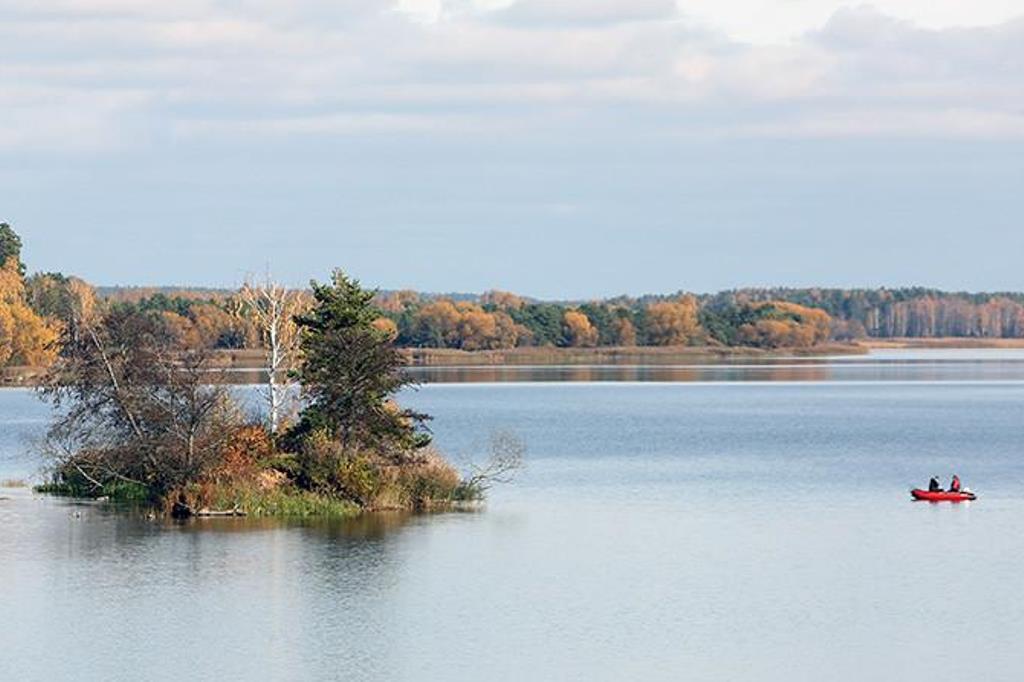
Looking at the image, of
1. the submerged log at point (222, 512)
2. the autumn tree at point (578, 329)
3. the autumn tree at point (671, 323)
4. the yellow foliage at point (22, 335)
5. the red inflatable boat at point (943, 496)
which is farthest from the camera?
the autumn tree at point (671, 323)

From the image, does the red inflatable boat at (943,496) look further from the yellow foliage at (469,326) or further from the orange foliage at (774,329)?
the orange foliage at (774,329)

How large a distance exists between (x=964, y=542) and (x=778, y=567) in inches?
233

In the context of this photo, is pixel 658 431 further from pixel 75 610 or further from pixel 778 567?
pixel 75 610

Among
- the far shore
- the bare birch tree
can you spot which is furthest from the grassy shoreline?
the bare birch tree

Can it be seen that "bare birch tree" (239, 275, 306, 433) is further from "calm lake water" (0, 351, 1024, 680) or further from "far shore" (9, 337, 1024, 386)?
"far shore" (9, 337, 1024, 386)

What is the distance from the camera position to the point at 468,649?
97.1 feet

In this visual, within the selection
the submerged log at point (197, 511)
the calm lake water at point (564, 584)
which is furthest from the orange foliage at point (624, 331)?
the submerged log at point (197, 511)

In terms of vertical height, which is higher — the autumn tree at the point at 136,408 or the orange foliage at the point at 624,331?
the orange foliage at the point at 624,331

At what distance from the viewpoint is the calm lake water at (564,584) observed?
94.6ft

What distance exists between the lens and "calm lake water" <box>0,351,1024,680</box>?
28.8 m

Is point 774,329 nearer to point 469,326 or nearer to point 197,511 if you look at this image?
point 469,326

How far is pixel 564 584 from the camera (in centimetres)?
3556

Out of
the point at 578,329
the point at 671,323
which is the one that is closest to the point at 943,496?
the point at 578,329

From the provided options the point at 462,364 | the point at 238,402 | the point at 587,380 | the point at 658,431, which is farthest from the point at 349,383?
the point at 462,364
